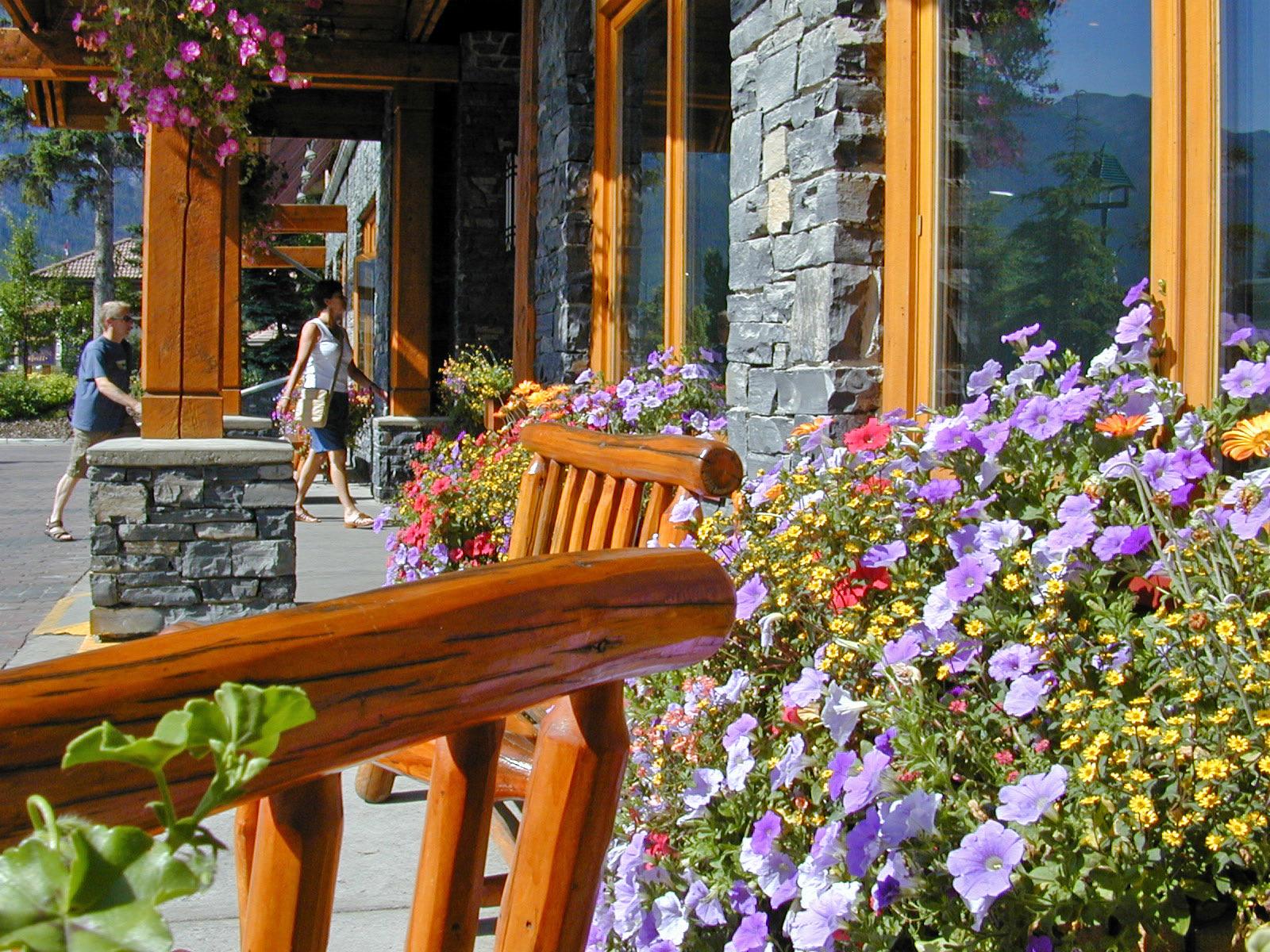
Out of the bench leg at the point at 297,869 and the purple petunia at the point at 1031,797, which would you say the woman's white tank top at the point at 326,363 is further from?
the bench leg at the point at 297,869

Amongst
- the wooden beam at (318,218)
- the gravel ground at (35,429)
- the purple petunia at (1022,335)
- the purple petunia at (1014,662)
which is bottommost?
the purple petunia at (1014,662)

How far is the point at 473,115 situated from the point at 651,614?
8400mm

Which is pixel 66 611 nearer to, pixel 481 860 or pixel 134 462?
pixel 134 462

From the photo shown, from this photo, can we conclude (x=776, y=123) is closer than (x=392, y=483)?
Yes

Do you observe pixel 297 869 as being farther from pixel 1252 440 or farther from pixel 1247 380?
pixel 1247 380

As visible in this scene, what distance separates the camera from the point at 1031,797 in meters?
1.53

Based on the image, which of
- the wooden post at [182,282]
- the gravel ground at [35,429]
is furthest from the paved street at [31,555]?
the gravel ground at [35,429]

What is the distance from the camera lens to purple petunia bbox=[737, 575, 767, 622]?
6.77ft

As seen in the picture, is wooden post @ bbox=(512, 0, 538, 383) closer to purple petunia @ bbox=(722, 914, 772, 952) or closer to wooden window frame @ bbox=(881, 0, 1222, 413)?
wooden window frame @ bbox=(881, 0, 1222, 413)

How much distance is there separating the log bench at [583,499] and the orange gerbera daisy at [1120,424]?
603 millimetres

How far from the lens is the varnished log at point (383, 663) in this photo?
1.76ft

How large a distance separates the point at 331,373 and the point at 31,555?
6.90 feet

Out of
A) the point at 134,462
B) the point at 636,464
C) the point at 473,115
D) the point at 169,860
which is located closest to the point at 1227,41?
the point at 636,464

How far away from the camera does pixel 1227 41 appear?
2330mm
